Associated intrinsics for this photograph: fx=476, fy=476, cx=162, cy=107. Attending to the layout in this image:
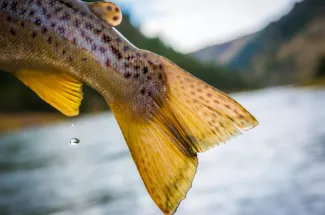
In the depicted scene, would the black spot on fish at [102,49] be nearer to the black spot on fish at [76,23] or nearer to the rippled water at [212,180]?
the black spot on fish at [76,23]

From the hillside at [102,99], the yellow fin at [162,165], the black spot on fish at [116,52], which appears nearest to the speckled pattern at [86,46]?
the black spot on fish at [116,52]

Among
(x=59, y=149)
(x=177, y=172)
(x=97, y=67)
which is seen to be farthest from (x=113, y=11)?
(x=59, y=149)

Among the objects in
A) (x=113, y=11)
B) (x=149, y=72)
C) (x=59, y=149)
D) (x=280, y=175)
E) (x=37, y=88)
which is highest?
(x=113, y=11)

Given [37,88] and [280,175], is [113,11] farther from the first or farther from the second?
[280,175]

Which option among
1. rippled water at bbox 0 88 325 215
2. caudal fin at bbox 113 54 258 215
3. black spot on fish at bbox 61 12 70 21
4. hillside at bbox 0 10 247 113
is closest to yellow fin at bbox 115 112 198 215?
caudal fin at bbox 113 54 258 215

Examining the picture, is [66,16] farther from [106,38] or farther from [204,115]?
[204,115]

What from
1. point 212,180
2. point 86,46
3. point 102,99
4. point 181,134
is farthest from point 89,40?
point 102,99
